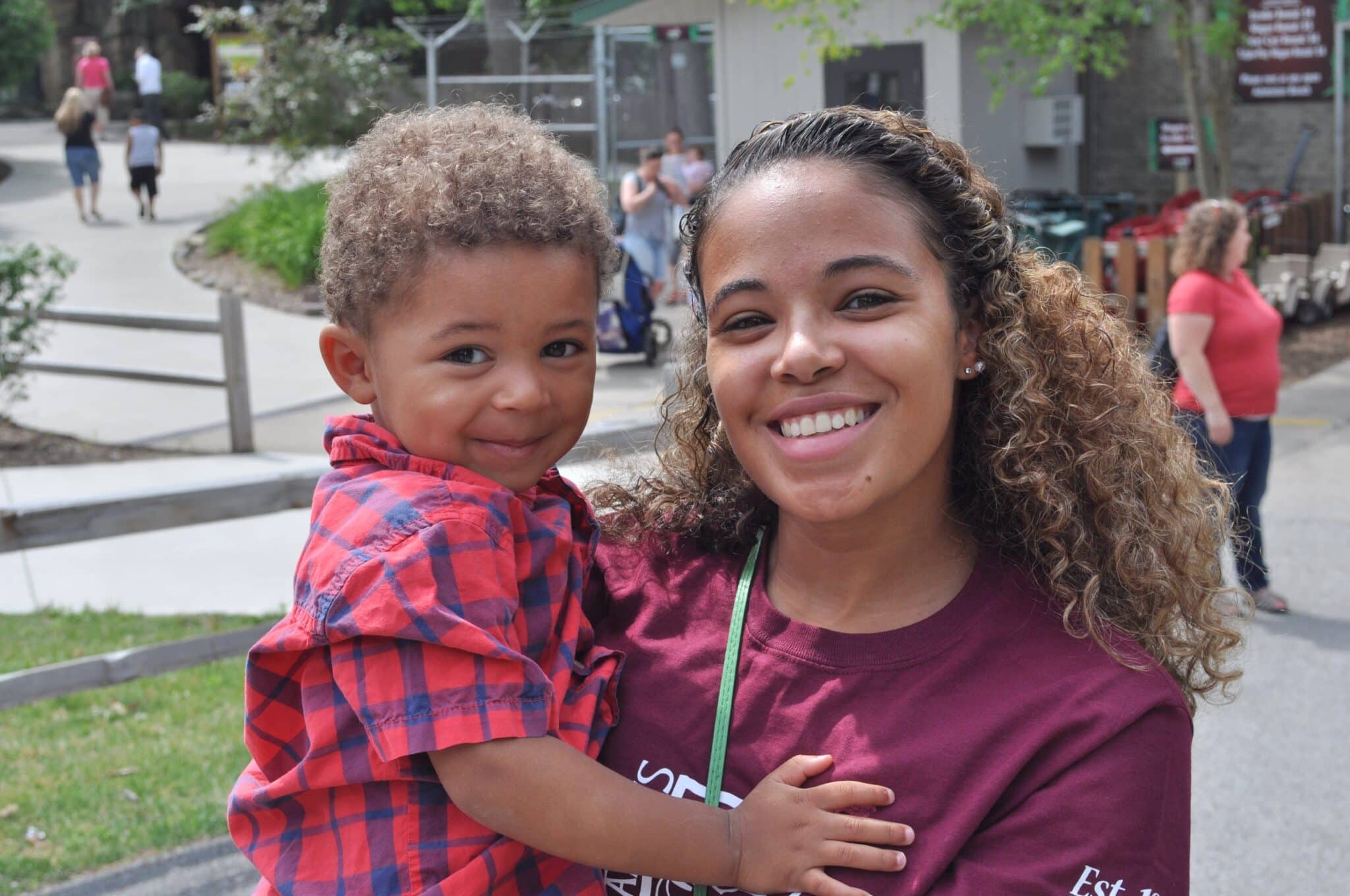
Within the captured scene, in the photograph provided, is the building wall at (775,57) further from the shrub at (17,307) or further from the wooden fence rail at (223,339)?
the shrub at (17,307)

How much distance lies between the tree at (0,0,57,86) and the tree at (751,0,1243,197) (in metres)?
16.7

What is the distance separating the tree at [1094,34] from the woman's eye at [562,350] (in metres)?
10.5

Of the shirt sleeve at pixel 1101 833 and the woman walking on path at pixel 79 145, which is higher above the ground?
the woman walking on path at pixel 79 145

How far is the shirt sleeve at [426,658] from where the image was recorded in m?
1.69

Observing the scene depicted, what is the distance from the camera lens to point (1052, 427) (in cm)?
194

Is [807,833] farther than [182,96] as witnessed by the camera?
No

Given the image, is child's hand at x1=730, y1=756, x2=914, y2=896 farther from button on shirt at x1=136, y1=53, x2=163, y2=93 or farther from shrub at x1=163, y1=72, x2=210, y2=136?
shrub at x1=163, y1=72, x2=210, y2=136

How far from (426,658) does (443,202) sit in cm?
63

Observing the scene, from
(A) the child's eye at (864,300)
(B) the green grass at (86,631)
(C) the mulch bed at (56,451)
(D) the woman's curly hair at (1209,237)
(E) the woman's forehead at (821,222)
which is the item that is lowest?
(B) the green grass at (86,631)

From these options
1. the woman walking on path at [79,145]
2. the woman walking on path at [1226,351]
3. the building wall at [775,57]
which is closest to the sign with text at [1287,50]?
the building wall at [775,57]

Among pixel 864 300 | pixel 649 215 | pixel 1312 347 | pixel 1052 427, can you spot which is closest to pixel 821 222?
pixel 864 300

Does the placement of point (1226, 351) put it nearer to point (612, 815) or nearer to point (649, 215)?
point (612, 815)

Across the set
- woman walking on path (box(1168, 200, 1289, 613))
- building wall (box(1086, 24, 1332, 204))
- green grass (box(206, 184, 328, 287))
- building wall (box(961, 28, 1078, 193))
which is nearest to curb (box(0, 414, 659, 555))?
woman walking on path (box(1168, 200, 1289, 613))

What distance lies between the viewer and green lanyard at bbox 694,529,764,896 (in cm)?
181
